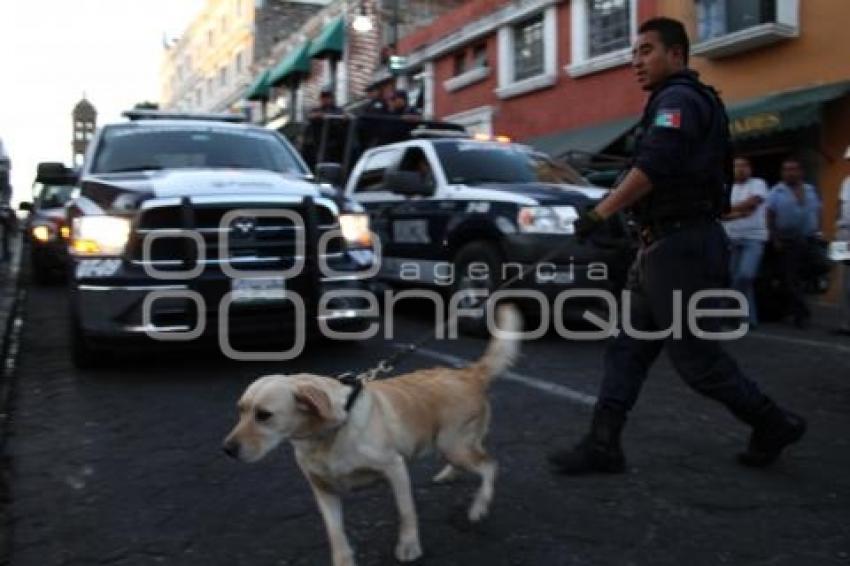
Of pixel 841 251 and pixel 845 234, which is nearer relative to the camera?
pixel 841 251

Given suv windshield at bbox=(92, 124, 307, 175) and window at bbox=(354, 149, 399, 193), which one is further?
window at bbox=(354, 149, 399, 193)

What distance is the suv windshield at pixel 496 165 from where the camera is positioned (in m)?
9.38

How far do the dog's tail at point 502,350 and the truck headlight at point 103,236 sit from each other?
128 inches

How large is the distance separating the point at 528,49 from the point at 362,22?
26.6ft

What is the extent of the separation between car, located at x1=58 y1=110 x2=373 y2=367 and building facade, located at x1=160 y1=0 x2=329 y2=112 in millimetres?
35880

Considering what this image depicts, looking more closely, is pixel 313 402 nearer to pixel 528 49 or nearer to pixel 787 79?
pixel 787 79

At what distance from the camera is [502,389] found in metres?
6.39

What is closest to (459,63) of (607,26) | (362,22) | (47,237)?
(362,22)

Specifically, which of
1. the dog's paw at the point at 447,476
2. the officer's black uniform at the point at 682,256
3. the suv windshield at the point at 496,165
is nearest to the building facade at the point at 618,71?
the suv windshield at the point at 496,165

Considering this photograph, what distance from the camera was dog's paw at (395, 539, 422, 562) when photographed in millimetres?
3547

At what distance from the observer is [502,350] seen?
164 inches

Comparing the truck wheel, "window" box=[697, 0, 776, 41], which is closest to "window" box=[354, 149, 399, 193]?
the truck wheel

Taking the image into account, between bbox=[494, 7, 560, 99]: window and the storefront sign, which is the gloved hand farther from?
bbox=[494, 7, 560, 99]: window

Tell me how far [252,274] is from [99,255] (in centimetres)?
99
